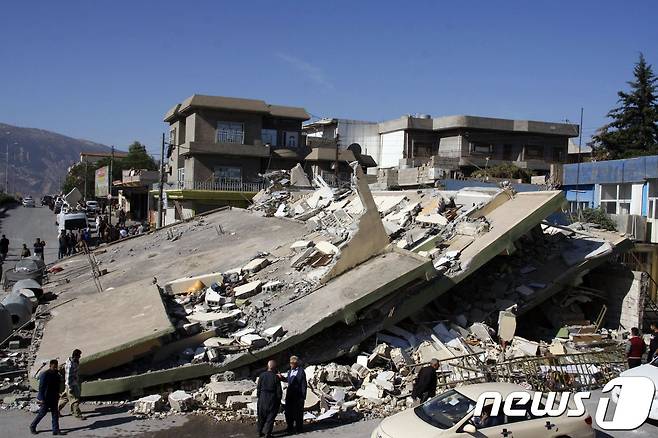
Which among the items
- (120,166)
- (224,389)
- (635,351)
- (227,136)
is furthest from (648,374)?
(120,166)

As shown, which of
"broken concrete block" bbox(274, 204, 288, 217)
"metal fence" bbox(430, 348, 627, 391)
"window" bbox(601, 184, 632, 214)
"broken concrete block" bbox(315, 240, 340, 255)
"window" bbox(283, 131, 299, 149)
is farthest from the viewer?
"window" bbox(283, 131, 299, 149)

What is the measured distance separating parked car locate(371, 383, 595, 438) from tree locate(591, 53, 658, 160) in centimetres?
3857

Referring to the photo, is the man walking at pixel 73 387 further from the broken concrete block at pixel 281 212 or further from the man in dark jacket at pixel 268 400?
the broken concrete block at pixel 281 212

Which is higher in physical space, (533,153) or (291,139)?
(533,153)

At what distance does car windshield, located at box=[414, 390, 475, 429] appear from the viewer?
7.19 m

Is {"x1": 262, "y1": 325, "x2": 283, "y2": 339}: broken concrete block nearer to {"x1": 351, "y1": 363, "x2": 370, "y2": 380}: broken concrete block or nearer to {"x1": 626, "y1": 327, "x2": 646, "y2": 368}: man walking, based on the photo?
{"x1": 351, "y1": 363, "x2": 370, "y2": 380}: broken concrete block

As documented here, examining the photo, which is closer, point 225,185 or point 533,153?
point 225,185

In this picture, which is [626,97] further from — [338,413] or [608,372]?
[338,413]

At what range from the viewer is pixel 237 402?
31.5 ft

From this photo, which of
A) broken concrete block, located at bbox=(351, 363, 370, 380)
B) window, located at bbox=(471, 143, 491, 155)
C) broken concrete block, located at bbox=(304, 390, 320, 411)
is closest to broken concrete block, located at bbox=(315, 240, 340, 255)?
broken concrete block, located at bbox=(351, 363, 370, 380)

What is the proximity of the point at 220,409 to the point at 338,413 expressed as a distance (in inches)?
75.0

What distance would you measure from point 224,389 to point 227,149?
29.5 m

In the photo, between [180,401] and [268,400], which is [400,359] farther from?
[180,401]

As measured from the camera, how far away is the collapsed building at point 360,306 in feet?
34.4
